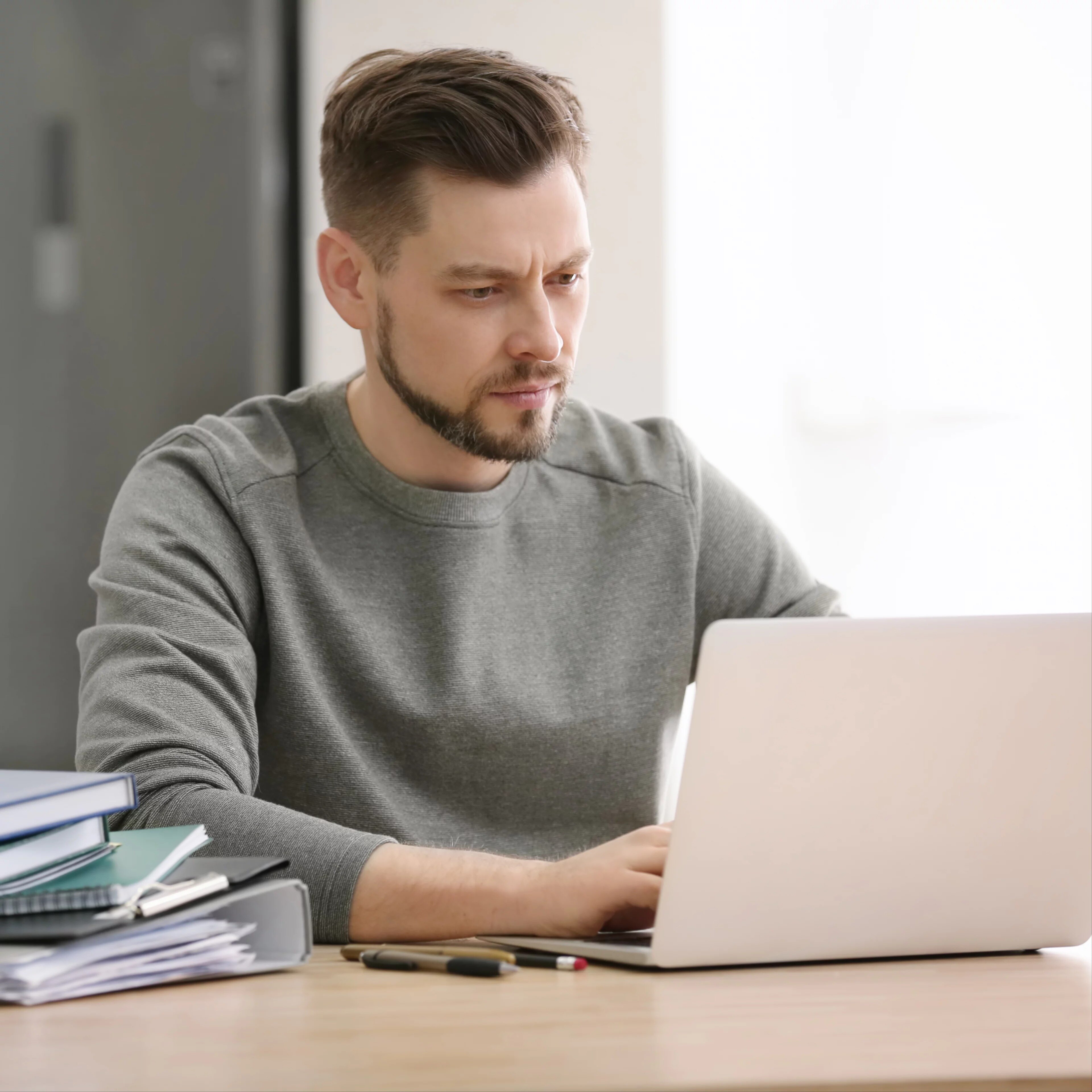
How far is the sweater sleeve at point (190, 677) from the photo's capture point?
1.06 m

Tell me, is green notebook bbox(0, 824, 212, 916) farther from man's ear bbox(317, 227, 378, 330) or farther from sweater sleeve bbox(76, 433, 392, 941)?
man's ear bbox(317, 227, 378, 330)

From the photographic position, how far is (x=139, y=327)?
2412mm

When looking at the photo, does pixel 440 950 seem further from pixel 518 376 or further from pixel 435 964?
pixel 518 376

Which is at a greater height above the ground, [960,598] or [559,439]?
[559,439]

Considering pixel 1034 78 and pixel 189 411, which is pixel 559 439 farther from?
pixel 1034 78

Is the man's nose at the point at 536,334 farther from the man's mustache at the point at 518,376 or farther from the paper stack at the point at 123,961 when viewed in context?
the paper stack at the point at 123,961

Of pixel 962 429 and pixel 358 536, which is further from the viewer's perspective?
pixel 962 429

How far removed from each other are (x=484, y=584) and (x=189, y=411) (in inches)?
44.0

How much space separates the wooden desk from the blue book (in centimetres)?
→ 11

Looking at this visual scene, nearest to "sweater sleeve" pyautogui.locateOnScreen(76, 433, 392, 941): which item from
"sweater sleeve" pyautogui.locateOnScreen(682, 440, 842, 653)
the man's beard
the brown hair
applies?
the man's beard

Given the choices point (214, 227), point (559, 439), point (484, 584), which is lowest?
point (484, 584)

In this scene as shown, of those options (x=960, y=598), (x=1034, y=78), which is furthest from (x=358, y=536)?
(x=1034, y=78)

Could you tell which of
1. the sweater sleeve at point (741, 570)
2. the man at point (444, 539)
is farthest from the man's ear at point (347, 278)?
the sweater sleeve at point (741, 570)

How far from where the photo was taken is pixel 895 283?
8.11 ft
